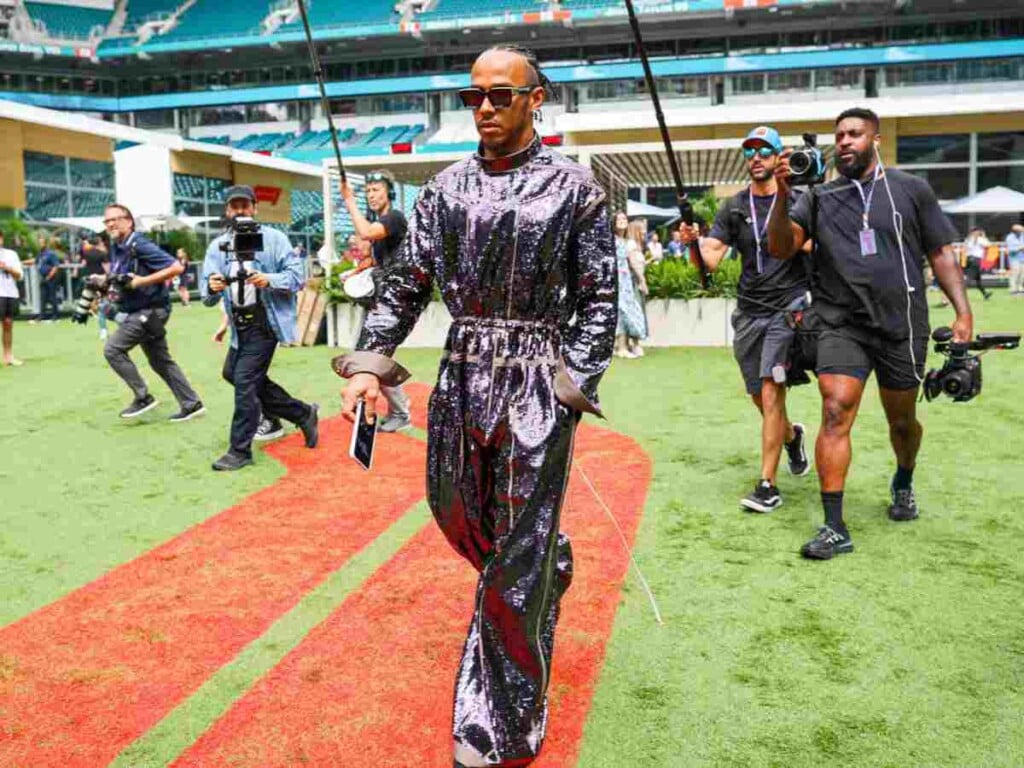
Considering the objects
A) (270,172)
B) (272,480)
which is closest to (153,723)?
(272,480)

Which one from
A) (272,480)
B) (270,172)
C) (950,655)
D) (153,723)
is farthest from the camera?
(270,172)

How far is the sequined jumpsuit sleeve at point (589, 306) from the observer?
262cm

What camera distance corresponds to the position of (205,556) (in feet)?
15.7

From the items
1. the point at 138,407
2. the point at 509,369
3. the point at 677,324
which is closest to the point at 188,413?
the point at 138,407

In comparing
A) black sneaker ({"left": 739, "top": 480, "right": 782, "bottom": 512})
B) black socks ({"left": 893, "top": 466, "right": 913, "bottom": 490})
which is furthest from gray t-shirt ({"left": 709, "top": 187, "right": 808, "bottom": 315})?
black socks ({"left": 893, "top": 466, "right": 913, "bottom": 490})

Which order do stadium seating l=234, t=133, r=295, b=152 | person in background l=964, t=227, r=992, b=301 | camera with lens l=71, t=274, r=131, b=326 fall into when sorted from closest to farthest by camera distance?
1. camera with lens l=71, t=274, r=131, b=326
2. person in background l=964, t=227, r=992, b=301
3. stadium seating l=234, t=133, r=295, b=152

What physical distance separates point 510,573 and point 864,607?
203cm

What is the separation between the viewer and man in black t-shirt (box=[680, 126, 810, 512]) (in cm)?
536

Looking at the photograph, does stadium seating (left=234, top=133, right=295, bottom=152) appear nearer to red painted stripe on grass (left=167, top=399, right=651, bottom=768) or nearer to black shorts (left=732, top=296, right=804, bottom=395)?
black shorts (left=732, top=296, right=804, bottom=395)

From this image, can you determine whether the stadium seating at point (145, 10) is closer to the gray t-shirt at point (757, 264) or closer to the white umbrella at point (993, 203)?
the white umbrella at point (993, 203)

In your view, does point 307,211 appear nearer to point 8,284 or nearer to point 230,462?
point 8,284

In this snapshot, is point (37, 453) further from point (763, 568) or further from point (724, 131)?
point (724, 131)

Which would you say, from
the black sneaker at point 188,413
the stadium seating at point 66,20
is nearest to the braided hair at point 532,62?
the black sneaker at point 188,413

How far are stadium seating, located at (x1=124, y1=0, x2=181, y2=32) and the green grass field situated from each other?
56.8 metres
